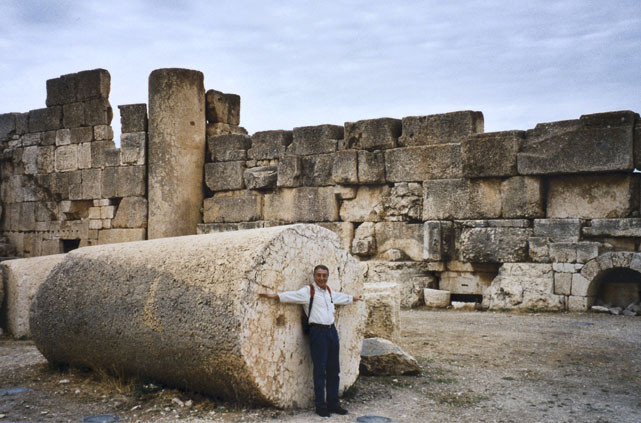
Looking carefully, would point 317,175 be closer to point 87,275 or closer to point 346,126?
point 346,126

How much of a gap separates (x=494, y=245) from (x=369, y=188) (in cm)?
236

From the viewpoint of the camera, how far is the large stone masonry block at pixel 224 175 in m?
12.5

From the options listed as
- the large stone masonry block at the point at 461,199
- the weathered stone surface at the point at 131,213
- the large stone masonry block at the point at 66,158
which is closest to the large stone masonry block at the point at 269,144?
the weathered stone surface at the point at 131,213

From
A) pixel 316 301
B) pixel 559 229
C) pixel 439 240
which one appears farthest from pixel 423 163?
pixel 316 301

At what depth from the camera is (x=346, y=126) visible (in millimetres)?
11234

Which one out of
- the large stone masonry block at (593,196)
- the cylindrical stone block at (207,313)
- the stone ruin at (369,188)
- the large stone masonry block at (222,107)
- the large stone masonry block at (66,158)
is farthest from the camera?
the large stone masonry block at (66,158)

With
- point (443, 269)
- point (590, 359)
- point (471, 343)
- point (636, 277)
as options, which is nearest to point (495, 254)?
point (443, 269)

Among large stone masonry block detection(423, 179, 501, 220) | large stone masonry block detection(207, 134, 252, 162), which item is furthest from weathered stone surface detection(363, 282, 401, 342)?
large stone masonry block detection(207, 134, 252, 162)

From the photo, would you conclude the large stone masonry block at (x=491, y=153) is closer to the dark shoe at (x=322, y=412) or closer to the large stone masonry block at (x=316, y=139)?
the large stone masonry block at (x=316, y=139)

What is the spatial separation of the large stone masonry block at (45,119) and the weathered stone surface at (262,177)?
4662 mm

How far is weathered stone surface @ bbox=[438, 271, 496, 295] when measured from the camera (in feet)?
33.2

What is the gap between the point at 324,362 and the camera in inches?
176

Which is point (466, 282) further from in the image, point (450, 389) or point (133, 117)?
point (133, 117)

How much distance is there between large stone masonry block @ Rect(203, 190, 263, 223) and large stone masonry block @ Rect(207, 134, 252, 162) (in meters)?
0.68
